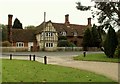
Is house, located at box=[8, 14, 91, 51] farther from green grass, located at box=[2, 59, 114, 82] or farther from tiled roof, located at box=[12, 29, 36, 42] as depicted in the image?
green grass, located at box=[2, 59, 114, 82]

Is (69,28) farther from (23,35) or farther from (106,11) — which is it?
(106,11)

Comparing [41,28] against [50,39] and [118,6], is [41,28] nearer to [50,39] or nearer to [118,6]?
[50,39]

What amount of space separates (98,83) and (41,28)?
5572 centimetres

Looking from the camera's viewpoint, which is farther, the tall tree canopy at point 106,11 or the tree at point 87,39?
the tree at point 87,39

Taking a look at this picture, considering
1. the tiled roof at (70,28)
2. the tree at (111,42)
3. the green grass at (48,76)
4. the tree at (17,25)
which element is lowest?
the green grass at (48,76)

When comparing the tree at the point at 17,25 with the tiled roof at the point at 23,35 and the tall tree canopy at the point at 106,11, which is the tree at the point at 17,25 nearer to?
the tiled roof at the point at 23,35

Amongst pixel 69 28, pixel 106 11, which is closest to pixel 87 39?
pixel 69 28

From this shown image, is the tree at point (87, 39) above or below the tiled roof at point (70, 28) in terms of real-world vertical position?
below

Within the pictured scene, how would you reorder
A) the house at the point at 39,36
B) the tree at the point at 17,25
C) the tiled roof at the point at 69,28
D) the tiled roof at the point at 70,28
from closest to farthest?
the house at the point at 39,36 → the tiled roof at the point at 69,28 → the tiled roof at the point at 70,28 → the tree at the point at 17,25

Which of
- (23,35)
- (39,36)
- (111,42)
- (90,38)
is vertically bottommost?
(111,42)

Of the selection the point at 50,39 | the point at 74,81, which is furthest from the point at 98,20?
the point at 50,39

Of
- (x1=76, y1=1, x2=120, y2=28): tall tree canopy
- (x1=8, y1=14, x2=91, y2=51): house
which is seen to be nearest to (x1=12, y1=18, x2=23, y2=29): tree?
(x1=8, y1=14, x2=91, y2=51): house

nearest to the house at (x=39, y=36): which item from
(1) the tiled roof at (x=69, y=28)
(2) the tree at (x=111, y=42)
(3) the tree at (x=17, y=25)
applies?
(1) the tiled roof at (x=69, y=28)

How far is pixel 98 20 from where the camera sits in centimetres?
3775
